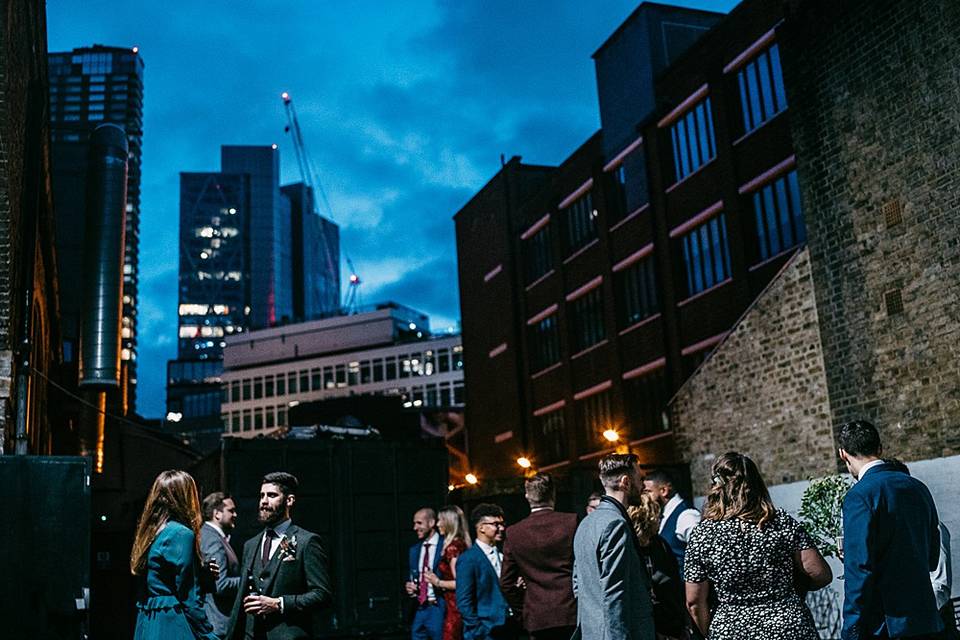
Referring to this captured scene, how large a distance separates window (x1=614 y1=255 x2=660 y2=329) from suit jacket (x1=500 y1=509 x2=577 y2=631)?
20266 millimetres

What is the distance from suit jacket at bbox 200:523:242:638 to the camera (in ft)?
22.8

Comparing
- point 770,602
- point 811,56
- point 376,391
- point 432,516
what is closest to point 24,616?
point 432,516

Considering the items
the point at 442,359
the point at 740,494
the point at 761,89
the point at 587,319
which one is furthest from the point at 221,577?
the point at 442,359

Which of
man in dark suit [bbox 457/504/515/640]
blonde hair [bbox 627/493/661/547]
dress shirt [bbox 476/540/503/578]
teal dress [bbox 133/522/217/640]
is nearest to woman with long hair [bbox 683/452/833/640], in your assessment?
blonde hair [bbox 627/493/661/547]

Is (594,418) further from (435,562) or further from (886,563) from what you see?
(886,563)

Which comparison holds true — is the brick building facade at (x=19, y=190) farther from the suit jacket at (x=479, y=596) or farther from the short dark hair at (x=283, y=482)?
the short dark hair at (x=283, y=482)

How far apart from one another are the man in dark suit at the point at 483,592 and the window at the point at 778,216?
1510 centimetres

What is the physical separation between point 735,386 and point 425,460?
7609 millimetres

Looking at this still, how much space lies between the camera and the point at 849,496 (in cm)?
492

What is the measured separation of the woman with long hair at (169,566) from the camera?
17.3 feet

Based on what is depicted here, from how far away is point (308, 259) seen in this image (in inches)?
6501

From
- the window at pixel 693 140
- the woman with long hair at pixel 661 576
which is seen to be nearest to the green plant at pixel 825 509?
the woman with long hair at pixel 661 576

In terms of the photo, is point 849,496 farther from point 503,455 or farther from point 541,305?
point 503,455

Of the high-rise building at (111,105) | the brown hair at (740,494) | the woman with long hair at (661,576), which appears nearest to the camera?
the brown hair at (740,494)
